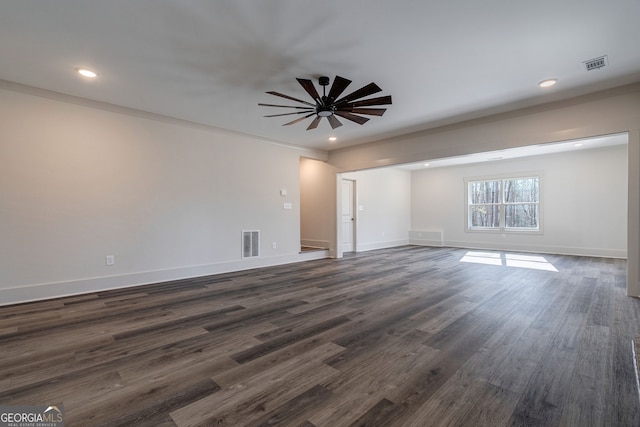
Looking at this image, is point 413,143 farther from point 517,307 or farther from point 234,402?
point 234,402

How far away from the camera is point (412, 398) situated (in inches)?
66.5

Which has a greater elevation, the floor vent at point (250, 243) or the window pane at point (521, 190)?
the window pane at point (521, 190)

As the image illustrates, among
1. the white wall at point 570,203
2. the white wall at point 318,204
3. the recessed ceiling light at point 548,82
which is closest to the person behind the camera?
the recessed ceiling light at point 548,82

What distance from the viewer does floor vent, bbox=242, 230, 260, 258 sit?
571 cm

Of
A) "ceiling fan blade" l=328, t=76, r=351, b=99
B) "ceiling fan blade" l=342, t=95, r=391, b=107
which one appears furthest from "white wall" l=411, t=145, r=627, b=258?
"ceiling fan blade" l=328, t=76, r=351, b=99

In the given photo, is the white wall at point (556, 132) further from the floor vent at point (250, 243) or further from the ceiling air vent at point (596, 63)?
the floor vent at point (250, 243)

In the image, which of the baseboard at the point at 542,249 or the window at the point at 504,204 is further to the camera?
the window at the point at 504,204

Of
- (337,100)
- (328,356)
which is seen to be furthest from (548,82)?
(328,356)

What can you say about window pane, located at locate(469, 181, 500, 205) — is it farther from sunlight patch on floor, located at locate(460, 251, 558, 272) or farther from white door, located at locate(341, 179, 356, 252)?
white door, located at locate(341, 179, 356, 252)

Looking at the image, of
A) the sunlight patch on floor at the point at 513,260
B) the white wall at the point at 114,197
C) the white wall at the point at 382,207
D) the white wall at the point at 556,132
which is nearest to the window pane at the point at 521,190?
the sunlight patch on floor at the point at 513,260

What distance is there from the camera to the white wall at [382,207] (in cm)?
854

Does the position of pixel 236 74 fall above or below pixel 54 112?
above

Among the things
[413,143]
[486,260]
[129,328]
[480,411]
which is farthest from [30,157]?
[486,260]

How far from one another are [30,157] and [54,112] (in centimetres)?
67
